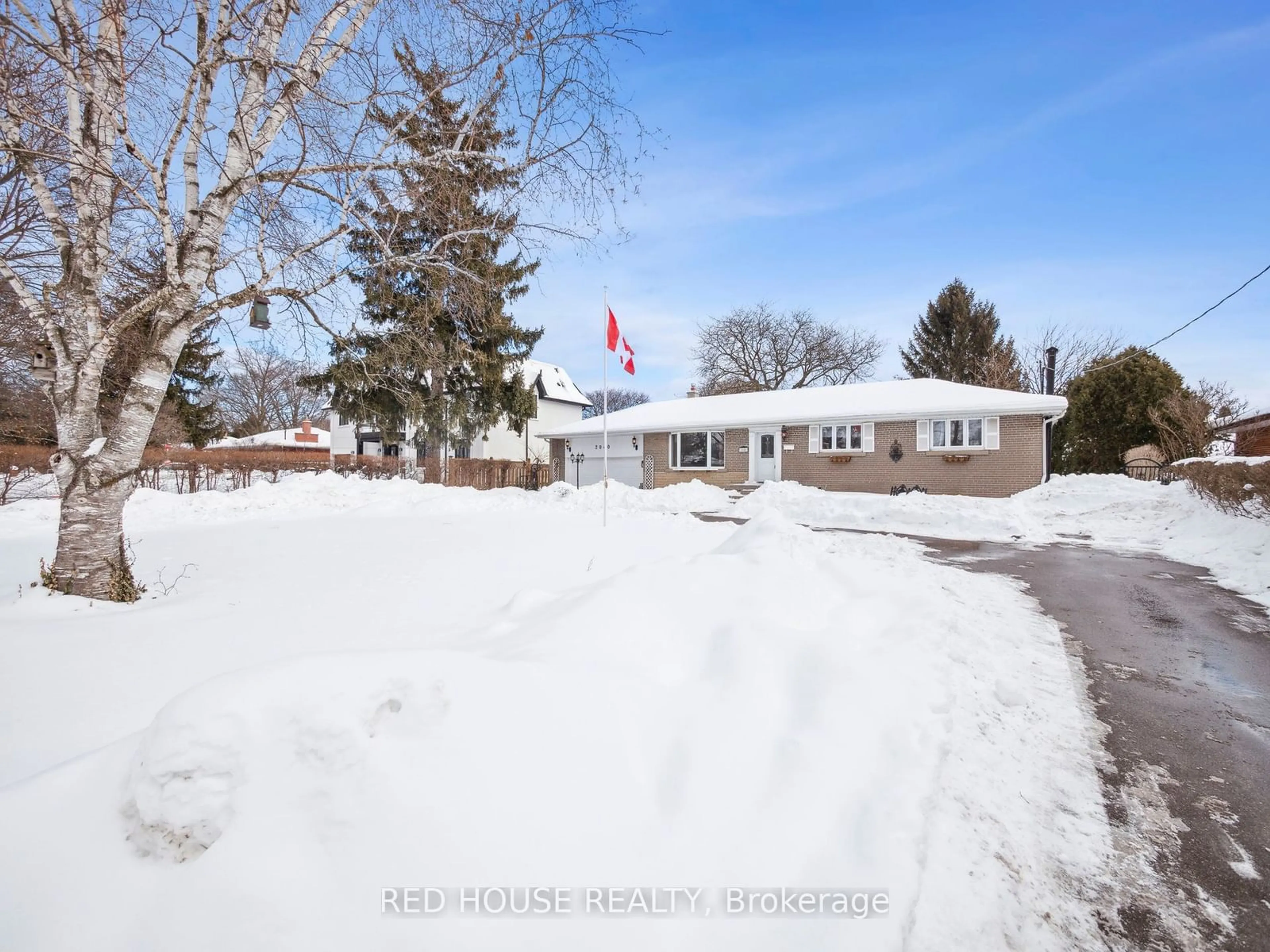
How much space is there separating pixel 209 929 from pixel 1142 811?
336 cm

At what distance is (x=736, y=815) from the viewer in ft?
6.66

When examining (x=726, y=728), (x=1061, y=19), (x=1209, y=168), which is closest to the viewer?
(x=726, y=728)

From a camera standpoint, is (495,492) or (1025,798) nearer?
(1025,798)

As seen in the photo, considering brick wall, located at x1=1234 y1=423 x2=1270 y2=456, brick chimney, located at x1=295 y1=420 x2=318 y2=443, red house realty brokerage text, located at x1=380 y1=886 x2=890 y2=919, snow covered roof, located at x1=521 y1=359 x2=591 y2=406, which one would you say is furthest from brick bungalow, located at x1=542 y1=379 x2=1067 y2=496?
brick chimney, located at x1=295 y1=420 x2=318 y2=443

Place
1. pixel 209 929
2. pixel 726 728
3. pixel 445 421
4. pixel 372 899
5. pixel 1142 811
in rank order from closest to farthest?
pixel 209 929 < pixel 372 899 < pixel 1142 811 < pixel 726 728 < pixel 445 421

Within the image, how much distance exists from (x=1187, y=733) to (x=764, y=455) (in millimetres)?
18393

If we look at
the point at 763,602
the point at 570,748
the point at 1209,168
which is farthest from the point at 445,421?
the point at 1209,168

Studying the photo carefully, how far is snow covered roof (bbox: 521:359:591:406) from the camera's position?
33375 mm

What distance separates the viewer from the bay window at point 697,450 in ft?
72.1

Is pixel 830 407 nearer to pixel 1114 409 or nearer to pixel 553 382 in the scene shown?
pixel 1114 409

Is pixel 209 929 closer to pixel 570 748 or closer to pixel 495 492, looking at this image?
pixel 570 748

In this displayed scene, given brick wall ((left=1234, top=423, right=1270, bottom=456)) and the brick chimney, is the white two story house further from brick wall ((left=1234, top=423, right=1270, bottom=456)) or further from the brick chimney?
brick wall ((left=1234, top=423, right=1270, bottom=456))

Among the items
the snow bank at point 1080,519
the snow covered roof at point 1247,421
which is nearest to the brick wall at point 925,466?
the snow bank at point 1080,519

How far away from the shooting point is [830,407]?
20641 millimetres
